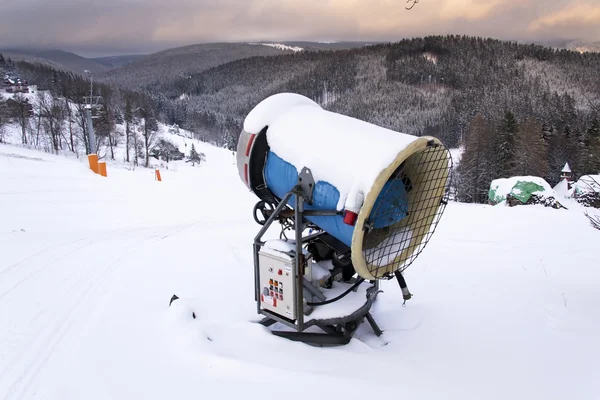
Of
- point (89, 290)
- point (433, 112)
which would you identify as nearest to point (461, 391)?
point (89, 290)

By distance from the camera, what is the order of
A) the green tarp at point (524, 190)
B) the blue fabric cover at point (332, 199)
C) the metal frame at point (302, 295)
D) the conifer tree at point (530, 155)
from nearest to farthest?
the blue fabric cover at point (332, 199), the metal frame at point (302, 295), the green tarp at point (524, 190), the conifer tree at point (530, 155)

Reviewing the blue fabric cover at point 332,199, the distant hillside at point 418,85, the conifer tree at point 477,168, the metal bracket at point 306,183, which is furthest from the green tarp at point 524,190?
the distant hillside at point 418,85

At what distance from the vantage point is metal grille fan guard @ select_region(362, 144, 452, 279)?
Answer: 12.8ft

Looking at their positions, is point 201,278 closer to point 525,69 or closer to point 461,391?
point 461,391

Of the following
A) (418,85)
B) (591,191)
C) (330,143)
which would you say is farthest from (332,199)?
(418,85)

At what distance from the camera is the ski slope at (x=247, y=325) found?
321 cm

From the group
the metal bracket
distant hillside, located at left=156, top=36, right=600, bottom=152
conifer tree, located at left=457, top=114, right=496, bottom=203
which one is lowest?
conifer tree, located at left=457, top=114, right=496, bottom=203

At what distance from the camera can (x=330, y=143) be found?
3666 mm

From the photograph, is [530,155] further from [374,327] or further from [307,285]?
[307,285]

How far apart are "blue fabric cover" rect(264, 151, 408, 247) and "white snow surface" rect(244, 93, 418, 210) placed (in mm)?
95

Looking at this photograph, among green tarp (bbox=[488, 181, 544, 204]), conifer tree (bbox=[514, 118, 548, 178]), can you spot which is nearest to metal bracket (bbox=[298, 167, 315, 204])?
green tarp (bbox=[488, 181, 544, 204])

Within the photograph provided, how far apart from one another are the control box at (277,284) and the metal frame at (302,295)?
0.14 feet

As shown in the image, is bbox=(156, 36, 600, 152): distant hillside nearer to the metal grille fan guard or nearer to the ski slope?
the ski slope

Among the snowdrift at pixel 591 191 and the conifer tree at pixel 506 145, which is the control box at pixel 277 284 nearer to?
the snowdrift at pixel 591 191
